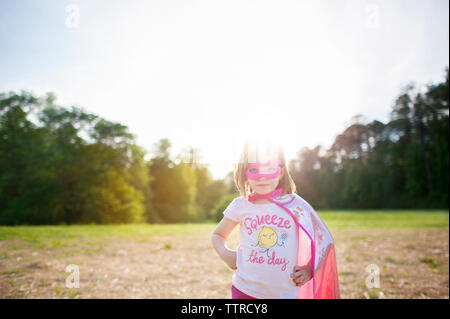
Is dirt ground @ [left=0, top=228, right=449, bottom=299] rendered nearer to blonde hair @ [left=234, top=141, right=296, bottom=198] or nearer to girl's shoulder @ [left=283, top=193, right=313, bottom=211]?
blonde hair @ [left=234, top=141, right=296, bottom=198]

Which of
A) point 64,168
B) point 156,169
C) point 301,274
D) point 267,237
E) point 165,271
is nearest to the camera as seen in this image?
point 301,274

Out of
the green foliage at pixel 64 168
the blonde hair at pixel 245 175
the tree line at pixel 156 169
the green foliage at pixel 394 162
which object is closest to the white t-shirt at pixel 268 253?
the blonde hair at pixel 245 175

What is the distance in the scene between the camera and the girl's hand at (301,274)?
1.68 metres

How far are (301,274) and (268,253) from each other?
0.76 ft

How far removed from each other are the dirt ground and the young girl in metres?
3.75

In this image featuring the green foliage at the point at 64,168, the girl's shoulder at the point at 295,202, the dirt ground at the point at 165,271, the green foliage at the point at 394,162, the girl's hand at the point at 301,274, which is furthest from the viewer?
the green foliage at the point at 394,162

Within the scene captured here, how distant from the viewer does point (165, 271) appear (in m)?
6.67

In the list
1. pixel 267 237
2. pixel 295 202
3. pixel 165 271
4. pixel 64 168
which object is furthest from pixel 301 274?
pixel 64 168

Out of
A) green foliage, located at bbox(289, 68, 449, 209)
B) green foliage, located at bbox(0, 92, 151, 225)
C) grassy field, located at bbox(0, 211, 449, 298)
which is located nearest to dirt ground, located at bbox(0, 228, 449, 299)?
grassy field, located at bbox(0, 211, 449, 298)

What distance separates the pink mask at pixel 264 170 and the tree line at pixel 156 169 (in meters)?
3.27

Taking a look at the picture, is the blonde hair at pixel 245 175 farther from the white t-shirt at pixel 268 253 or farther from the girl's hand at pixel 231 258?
the girl's hand at pixel 231 258

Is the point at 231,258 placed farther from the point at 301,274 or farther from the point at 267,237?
the point at 301,274

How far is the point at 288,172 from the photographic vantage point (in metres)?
1.97
